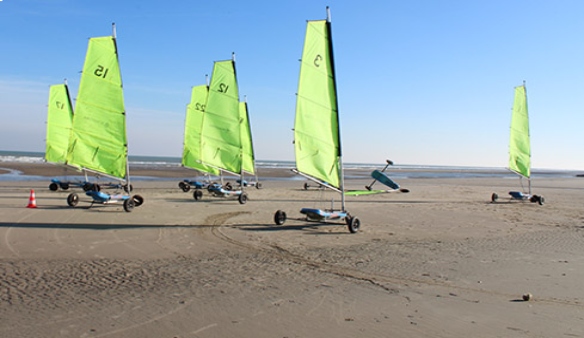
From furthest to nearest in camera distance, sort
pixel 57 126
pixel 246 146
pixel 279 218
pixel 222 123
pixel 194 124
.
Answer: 1. pixel 246 146
2. pixel 194 124
3. pixel 57 126
4. pixel 222 123
5. pixel 279 218

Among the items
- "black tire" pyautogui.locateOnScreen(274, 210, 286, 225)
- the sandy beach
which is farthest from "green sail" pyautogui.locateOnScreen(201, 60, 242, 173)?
"black tire" pyautogui.locateOnScreen(274, 210, 286, 225)

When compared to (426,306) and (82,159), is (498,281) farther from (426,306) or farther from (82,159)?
(82,159)

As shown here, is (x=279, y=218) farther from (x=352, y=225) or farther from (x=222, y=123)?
(x=222, y=123)

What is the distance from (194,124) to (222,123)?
5822mm

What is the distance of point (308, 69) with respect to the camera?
10.6m

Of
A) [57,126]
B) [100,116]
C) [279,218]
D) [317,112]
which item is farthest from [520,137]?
[57,126]

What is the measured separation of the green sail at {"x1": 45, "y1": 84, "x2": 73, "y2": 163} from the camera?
22.6 metres

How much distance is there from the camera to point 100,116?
13.8 m

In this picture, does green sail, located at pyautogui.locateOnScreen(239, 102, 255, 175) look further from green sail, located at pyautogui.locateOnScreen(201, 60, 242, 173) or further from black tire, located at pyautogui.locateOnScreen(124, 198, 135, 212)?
black tire, located at pyautogui.locateOnScreen(124, 198, 135, 212)

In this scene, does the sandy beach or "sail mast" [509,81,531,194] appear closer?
the sandy beach

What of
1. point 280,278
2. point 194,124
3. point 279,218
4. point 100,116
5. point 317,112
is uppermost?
point 194,124

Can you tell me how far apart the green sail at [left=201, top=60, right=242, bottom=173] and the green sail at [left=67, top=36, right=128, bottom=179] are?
4.15 meters

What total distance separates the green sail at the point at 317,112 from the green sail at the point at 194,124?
12.3m

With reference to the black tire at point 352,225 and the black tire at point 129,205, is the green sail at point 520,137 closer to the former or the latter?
the black tire at point 352,225
